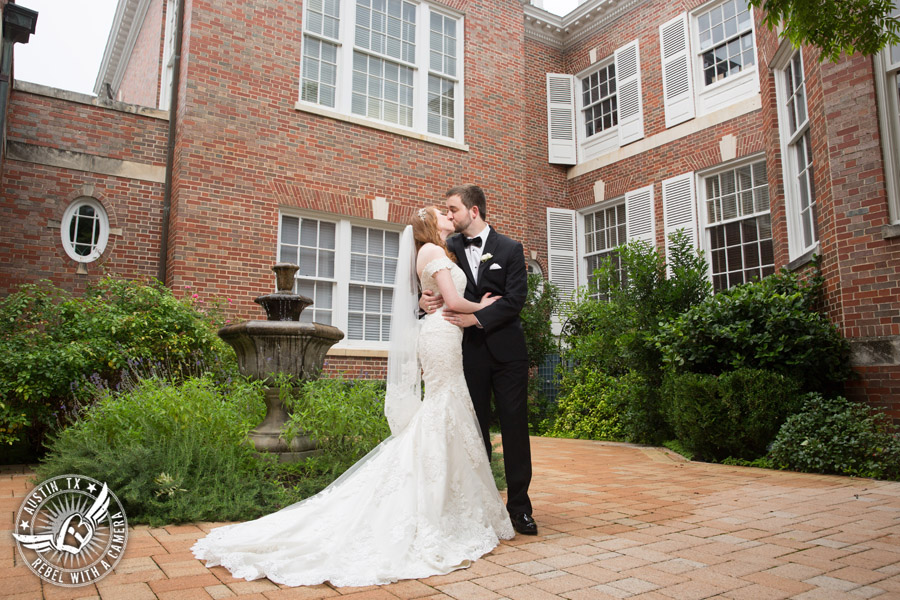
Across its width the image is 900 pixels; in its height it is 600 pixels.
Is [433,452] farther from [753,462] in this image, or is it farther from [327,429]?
[753,462]

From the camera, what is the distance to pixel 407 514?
9.58ft

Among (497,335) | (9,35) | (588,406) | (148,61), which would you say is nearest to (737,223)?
(588,406)

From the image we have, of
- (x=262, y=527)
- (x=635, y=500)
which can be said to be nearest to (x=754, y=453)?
(x=635, y=500)

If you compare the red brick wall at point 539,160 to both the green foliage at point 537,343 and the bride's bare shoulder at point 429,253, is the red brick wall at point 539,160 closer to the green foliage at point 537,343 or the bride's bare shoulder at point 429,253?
the green foliage at point 537,343

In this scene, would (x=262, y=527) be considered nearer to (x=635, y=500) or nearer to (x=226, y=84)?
(x=635, y=500)

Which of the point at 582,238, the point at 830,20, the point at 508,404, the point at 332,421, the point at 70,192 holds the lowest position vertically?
the point at 332,421

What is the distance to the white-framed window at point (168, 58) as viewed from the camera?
9102 mm

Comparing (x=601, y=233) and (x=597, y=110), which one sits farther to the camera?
(x=597, y=110)

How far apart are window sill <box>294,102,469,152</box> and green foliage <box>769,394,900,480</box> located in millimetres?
6784

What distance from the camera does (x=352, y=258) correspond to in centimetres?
935

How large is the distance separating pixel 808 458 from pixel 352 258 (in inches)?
252

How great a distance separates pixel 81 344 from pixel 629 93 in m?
10.4

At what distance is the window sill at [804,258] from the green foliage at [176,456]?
224 inches

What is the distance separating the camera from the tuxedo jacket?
134 inches
